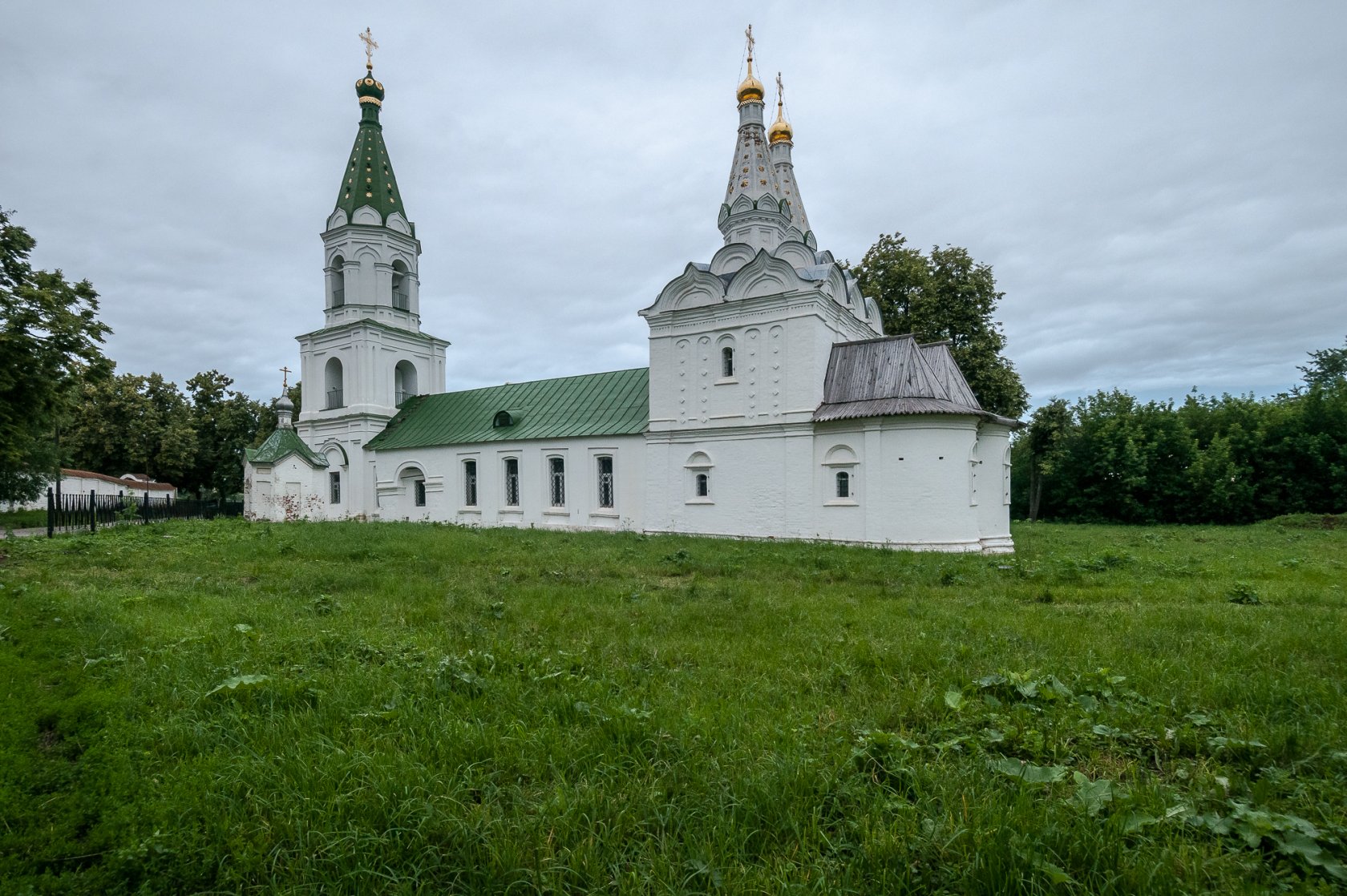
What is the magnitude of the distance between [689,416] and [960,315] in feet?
41.6

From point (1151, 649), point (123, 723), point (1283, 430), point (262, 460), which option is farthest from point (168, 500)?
point (1283, 430)

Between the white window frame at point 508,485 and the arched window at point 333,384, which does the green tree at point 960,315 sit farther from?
the arched window at point 333,384

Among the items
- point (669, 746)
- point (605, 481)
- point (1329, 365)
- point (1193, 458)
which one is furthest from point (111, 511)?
point (1329, 365)

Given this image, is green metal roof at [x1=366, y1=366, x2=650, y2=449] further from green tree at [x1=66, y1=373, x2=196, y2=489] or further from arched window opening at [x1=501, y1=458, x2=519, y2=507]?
green tree at [x1=66, y1=373, x2=196, y2=489]

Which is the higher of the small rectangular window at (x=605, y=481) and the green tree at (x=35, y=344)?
the green tree at (x=35, y=344)

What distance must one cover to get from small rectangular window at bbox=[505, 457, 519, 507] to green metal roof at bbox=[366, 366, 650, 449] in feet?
3.11

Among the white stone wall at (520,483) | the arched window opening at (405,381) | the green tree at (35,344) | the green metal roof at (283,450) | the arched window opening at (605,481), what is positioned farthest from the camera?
the arched window opening at (405,381)

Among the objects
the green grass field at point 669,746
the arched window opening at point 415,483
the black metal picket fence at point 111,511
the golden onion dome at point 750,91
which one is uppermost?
the golden onion dome at point 750,91

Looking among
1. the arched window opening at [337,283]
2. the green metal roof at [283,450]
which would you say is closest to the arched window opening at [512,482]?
the green metal roof at [283,450]

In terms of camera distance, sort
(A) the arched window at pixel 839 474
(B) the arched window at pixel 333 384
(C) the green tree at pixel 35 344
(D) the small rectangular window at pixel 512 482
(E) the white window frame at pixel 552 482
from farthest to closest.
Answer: (B) the arched window at pixel 333 384 → (D) the small rectangular window at pixel 512 482 → (E) the white window frame at pixel 552 482 → (A) the arched window at pixel 839 474 → (C) the green tree at pixel 35 344

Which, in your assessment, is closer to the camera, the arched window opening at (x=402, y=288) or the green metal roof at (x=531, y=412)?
the green metal roof at (x=531, y=412)

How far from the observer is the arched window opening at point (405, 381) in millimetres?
28281

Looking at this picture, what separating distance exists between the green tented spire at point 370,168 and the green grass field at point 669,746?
23651mm

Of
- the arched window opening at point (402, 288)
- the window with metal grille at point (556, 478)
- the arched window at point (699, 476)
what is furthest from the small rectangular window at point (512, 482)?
the arched window opening at point (402, 288)
